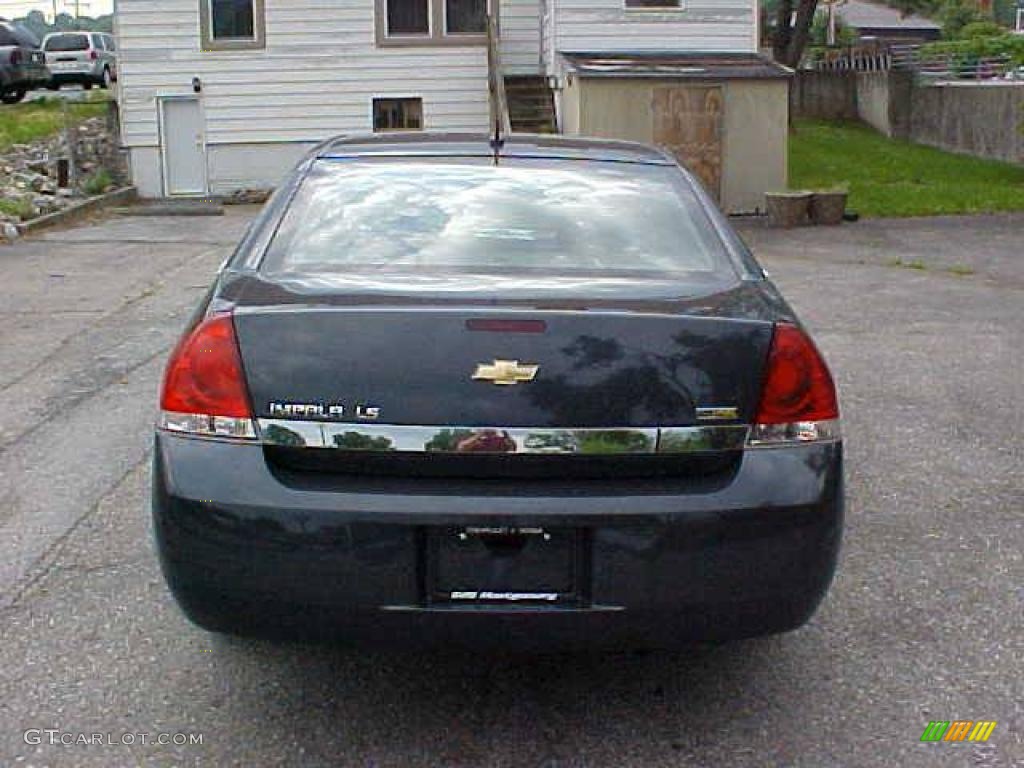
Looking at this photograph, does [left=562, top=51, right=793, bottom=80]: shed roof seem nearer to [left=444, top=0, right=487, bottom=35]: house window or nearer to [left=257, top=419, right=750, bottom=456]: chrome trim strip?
[left=444, top=0, right=487, bottom=35]: house window

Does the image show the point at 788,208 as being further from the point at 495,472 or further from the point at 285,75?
the point at 495,472

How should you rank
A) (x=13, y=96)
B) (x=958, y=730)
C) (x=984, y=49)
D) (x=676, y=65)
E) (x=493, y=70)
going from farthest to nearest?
(x=984, y=49) < (x=13, y=96) < (x=493, y=70) < (x=676, y=65) < (x=958, y=730)

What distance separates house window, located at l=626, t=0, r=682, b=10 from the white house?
1998 mm

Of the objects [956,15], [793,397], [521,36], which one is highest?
[956,15]

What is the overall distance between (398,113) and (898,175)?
29.8 ft

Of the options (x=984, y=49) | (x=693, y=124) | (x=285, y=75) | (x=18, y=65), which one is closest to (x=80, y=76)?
(x=18, y=65)

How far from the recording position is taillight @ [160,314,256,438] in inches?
133

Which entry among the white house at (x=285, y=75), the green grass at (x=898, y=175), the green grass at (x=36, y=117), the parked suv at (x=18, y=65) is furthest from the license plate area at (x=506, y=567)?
the parked suv at (x=18, y=65)

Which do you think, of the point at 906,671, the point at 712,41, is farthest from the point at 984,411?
the point at 712,41

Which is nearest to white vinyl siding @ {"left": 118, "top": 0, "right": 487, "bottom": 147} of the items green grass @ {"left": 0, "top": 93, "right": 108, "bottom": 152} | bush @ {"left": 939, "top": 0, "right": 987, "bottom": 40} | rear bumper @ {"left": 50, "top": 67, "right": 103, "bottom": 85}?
green grass @ {"left": 0, "top": 93, "right": 108, "bottom": 152}

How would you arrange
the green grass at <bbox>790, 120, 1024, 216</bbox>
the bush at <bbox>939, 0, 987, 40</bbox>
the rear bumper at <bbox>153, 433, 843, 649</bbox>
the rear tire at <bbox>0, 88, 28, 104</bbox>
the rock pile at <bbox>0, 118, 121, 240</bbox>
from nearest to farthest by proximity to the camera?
1. the rear bumper at <bbox>153, 433, 843, 649</bbox>
2. the rock pile at <bbox>0, 118, 121, 240</bbox>
3. the green grass at <bbox>790, 120, 1024, 216</bbox>
4. the rear tire at <bbox>0, 88, 28, 104</bbox>
5. the bush at <bbox>939, 0, 987, 40</bbox>

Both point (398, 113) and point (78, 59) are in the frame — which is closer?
point (398, 113)

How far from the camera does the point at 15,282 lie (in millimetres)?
12961

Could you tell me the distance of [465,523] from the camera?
10.7ft
